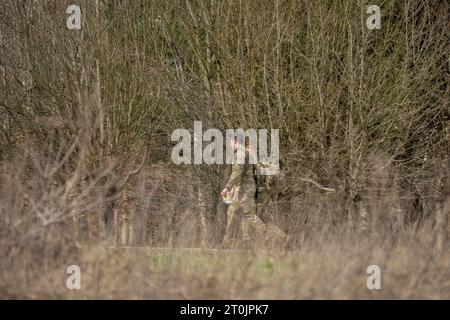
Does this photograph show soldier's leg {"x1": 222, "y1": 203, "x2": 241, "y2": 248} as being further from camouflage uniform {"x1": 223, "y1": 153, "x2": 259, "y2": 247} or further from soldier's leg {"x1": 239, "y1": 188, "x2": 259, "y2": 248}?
soldier's leg {"x1": 239, "y1": 188, "x2": 259, "y2": 248}

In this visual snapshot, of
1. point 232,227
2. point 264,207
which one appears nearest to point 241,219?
point 232,227

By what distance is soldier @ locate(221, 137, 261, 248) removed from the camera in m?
11.5

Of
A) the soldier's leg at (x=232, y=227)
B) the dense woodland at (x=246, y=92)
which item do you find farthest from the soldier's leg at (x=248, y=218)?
the dense woodland at (x=246, y=92)

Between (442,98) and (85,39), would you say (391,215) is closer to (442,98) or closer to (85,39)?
(442,98)

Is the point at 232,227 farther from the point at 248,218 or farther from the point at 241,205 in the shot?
the point at 241,205

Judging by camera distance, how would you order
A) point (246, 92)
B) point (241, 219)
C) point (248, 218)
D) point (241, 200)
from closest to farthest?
point (248, 218) → point (241, 219) → point (241, 200) → point (246, 92)

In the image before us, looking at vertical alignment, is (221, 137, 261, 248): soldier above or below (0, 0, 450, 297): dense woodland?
below

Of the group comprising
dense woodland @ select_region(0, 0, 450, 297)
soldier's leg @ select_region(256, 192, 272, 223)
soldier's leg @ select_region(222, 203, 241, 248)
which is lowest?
soldier's leg @ select_region(222, 203, 241, 248)

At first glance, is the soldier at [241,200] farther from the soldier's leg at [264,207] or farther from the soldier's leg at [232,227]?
the soldier's leg at [264,207]

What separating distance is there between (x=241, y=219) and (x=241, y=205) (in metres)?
0.35

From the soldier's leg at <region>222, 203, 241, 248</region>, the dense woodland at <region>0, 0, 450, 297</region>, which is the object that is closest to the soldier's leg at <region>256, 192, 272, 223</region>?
the dense woodland at <region>0, 0, 450, 297</region>

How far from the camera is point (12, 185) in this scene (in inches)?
343

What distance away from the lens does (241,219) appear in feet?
40.4
